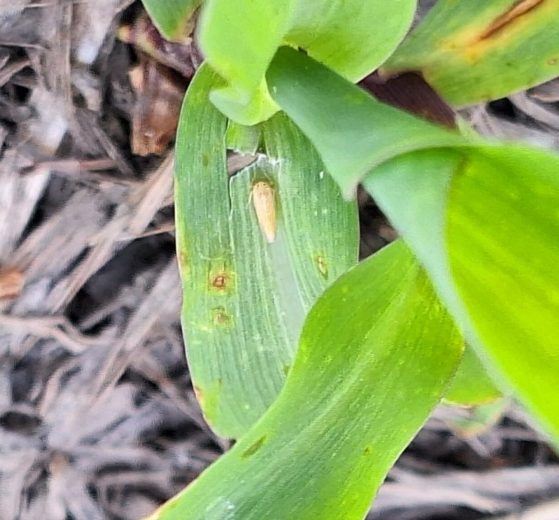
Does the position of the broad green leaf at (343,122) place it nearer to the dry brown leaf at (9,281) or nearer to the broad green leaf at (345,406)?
the broad green leaf at (345,406)

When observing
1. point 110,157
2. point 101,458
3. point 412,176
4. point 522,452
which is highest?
point 110,157

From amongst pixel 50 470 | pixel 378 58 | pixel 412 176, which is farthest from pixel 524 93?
pixel 50 470

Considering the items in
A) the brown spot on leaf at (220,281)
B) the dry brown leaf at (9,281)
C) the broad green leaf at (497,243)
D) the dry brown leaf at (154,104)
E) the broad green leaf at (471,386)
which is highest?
the dry brown leaf at (154,104)

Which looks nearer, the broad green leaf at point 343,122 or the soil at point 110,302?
the broad green leaf at point 343,122

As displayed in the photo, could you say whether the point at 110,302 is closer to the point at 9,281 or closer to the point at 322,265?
the point at 9,281

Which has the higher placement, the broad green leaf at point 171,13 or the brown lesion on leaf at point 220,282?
the broad green leaf at point 171,13

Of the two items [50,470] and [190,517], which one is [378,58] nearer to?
[190,517]

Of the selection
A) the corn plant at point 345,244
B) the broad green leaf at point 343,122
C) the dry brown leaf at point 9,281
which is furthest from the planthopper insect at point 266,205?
the dry brown leaf at point 9,281

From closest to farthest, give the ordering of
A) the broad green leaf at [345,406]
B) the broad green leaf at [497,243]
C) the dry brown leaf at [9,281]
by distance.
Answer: the broad green leaf at [497,243] < the broad green leaf at [345,406] < the dry brown leaf at [9,281]
